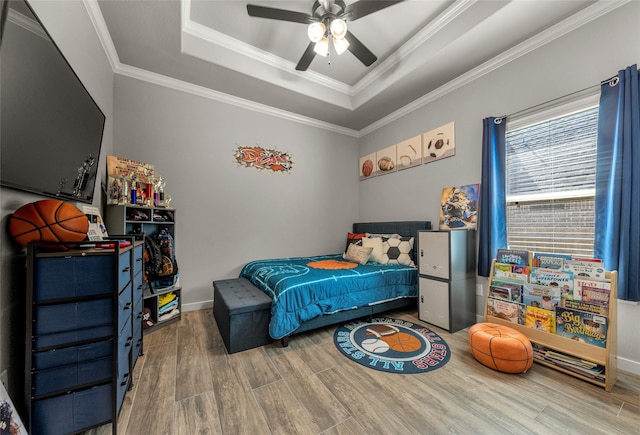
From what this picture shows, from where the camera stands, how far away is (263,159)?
3.73 metres

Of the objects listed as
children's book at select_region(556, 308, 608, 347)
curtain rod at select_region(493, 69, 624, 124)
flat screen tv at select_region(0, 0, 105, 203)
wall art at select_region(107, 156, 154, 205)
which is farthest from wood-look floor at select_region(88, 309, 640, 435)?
curtain rod at select_region(493, 69, 624, 124)

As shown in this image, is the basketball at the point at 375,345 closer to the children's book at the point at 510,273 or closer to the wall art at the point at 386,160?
the children's book at the point at 510,273

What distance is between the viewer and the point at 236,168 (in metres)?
3.53

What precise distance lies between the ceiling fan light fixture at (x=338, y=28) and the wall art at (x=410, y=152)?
1.95 meters

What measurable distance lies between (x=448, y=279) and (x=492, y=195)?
3.38 ft

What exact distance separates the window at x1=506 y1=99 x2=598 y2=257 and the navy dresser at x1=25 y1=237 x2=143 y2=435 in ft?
11.1

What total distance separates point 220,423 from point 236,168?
9.70 feet

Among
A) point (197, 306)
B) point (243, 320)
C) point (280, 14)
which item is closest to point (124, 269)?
point (243, 320)

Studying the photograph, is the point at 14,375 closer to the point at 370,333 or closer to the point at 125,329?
the point at 125,329

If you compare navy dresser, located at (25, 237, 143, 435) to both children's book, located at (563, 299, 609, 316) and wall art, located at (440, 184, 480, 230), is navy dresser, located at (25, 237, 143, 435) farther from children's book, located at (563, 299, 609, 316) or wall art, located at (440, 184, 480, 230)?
wall art, located at (440, 184, 480, 230)

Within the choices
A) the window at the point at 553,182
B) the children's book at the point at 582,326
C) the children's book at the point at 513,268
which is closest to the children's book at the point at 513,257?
the children's book at the point at 513,268

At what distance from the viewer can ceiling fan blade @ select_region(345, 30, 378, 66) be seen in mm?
2215

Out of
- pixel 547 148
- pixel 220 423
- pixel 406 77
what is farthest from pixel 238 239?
pixel 547 148

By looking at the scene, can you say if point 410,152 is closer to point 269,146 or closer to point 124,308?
point 269,146
